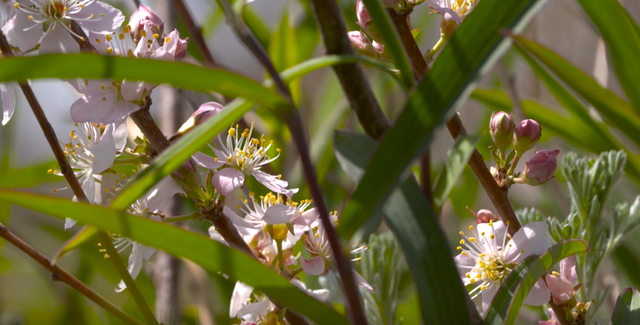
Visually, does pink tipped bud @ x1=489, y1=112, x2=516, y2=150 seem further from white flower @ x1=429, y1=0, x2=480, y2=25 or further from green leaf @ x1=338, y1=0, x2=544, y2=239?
green leaf @ x1=338, y1=0, x2=544, y2=239

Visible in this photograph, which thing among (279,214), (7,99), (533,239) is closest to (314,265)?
(279,214)

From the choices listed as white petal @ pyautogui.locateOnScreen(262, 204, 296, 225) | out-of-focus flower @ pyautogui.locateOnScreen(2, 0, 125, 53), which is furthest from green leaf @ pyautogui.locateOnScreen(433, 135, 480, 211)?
out-of-focus flower @ pyautogui.locateOnScreen(2, 0, 125, 53)

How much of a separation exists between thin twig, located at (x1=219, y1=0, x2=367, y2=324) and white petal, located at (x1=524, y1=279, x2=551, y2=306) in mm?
189

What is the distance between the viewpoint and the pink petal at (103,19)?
1.36 feet

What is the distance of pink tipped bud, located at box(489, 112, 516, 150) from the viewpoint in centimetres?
45

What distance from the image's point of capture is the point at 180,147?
0.27 metres

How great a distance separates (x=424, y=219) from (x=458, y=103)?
0.06 meters

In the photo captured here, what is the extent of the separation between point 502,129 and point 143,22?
300 millimetres

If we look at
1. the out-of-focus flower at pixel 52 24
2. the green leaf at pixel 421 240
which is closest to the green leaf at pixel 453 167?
the green leaf at pixel 421 240

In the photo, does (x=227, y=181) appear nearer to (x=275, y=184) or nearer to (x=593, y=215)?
(x=275, y=184)

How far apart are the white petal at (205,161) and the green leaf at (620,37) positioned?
30 centimetres

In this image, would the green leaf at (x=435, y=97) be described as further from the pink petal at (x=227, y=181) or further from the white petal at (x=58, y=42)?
the white petal at (x=58, y=42)

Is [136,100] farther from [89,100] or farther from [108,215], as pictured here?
[108,215]

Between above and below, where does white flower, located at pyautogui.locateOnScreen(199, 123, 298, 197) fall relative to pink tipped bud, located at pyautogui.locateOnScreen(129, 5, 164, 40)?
below
